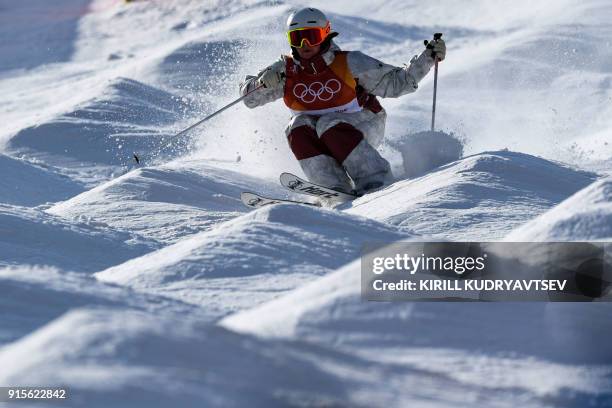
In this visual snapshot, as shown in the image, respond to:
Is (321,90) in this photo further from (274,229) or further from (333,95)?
(274,229)

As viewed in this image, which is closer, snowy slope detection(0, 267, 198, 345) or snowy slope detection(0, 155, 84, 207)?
snowy slope detection(0, 267, 198, 345)

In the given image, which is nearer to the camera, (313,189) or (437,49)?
(313,189)

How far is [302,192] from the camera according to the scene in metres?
6.32

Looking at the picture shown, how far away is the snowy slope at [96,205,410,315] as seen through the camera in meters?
3.74

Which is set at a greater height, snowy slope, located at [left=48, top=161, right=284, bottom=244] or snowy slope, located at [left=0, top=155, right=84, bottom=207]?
snowy slope, located at [left=0, top=155, right=84, bottom=207]

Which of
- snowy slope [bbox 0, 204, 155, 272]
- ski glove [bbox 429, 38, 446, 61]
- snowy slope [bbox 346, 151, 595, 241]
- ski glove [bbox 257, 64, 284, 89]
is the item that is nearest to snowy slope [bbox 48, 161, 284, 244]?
snowy slope [bbox 0, 204, 155, 272]

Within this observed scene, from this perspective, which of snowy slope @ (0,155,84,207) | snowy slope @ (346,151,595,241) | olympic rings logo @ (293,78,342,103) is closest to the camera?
snowy slope @ (346,151,595,241)

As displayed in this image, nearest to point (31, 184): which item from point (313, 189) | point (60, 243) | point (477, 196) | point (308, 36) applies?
Answer: point (313, 189)

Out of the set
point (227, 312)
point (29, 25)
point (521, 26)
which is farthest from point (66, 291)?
point (29, 25)

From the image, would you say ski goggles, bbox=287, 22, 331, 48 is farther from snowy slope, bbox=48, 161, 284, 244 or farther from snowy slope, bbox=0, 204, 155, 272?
snowy slope, bbox=0, 204, 155, 272

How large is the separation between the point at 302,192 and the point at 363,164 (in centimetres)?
41

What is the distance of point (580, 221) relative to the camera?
340 centimetres

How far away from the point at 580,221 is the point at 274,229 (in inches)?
54.0

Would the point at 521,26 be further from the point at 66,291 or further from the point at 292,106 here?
the point at 66,291
